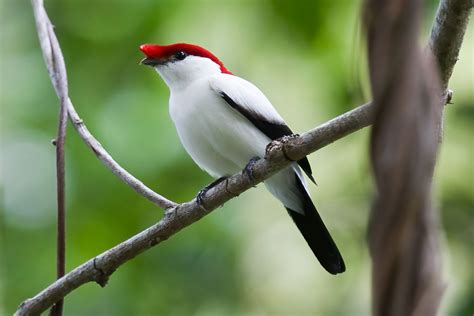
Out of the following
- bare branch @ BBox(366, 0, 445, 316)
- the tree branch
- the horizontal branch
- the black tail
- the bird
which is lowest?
the black tail

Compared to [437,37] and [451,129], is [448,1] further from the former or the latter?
[451,129]

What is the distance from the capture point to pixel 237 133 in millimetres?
2830

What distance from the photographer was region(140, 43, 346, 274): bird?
2.85m

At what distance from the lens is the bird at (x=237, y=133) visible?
9.35 feet

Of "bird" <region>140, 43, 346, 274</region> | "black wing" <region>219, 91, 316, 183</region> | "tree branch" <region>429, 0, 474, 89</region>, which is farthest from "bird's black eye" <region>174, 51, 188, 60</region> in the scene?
"tree branch" <region>429, 0, 474, 89</region>

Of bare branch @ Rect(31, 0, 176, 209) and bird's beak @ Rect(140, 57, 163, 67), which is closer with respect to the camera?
bare branch @ Rect(31, 0, 176, 209)

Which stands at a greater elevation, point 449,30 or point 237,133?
point 449,30

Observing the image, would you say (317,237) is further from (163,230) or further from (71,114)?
(71,114)

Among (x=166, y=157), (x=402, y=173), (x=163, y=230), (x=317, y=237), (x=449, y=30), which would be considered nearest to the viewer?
(x=402, y=173)

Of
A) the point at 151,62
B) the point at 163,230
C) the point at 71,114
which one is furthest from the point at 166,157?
the point at 163,230

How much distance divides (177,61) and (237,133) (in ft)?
2.00

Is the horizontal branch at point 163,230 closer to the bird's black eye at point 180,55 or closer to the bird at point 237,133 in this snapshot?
the bird at point 237,133

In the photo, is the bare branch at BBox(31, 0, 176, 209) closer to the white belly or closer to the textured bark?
the white belly

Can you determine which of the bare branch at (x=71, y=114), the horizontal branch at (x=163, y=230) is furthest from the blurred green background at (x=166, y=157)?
the horizontal branch at (x=163, y=230)
